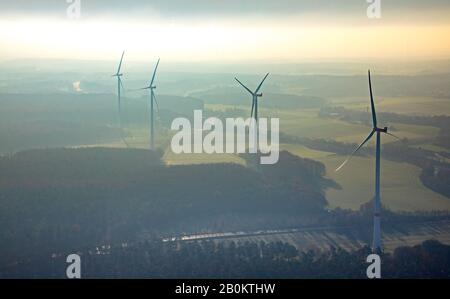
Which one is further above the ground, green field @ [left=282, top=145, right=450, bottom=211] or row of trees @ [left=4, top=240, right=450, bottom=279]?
green field @ [left=282, top=145, right=450, bottom=211]

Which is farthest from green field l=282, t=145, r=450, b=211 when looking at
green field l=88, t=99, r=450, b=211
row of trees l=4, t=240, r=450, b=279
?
row of trees l=4, t=240, r=450, b=279

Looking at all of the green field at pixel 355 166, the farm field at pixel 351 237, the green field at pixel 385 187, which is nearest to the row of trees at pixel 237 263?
the farm field at pixel 351 237

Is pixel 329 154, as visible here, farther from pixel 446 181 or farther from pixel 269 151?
pixel 446 181

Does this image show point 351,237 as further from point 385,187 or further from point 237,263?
point 385,187

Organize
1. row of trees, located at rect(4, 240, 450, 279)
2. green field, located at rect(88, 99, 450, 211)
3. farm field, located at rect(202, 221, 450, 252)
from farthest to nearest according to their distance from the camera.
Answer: green field, located at rect(88, 99, 450, 211), farm field, located at rect(202, 221, 450, 252), row of trees, located at rect(4, 240, 450, 279)

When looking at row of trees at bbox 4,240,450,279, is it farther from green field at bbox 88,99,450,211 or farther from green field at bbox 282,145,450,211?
green field at bbox 88,99,450,211

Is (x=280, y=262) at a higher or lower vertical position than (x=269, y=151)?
lower

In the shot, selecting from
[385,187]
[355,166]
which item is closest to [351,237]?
[385,187]

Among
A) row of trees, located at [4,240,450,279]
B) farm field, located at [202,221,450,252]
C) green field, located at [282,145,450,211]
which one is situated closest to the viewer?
row of trees, located at [4,240,450,279]

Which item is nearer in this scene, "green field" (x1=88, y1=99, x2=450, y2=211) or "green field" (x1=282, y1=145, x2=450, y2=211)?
"green field" (x1=282, y1=145, x2=450, y2=211)

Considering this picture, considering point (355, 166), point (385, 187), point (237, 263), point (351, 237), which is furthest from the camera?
point (355, 166)
